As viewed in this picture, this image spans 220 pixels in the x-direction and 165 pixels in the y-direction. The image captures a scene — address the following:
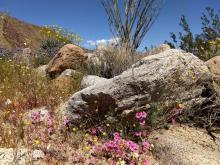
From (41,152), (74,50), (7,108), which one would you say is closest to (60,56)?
(74,50)

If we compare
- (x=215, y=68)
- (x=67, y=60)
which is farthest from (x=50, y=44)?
(x=215, y=68)

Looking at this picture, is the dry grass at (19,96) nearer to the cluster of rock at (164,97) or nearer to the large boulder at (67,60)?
the cluster of rock at (164,97)

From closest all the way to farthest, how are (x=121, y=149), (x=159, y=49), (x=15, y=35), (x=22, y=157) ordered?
(x=22, y=157) < (x=121, y=149) < (x=159, y=49) < (x=15, y=35)

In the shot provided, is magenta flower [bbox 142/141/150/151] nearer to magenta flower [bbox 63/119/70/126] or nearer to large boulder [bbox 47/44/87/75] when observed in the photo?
magenta flower [bbox 63/119/70/126]

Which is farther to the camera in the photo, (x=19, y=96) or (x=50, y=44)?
(x=50, y=44)

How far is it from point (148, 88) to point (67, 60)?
4.91 metres

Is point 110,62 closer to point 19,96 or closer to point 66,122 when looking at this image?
point 19,96

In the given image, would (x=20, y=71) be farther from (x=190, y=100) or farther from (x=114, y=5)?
(x=190, y=100)

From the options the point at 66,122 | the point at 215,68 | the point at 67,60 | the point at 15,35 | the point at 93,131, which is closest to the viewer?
the point at 93,131

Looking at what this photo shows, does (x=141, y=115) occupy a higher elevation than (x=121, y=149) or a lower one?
higher

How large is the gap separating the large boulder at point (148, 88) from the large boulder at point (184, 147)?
0.40 meters

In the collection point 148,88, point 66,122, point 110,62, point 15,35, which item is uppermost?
point 15,35

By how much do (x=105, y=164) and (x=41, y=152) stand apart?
0.69 metres

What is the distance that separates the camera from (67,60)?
27.8 feet
